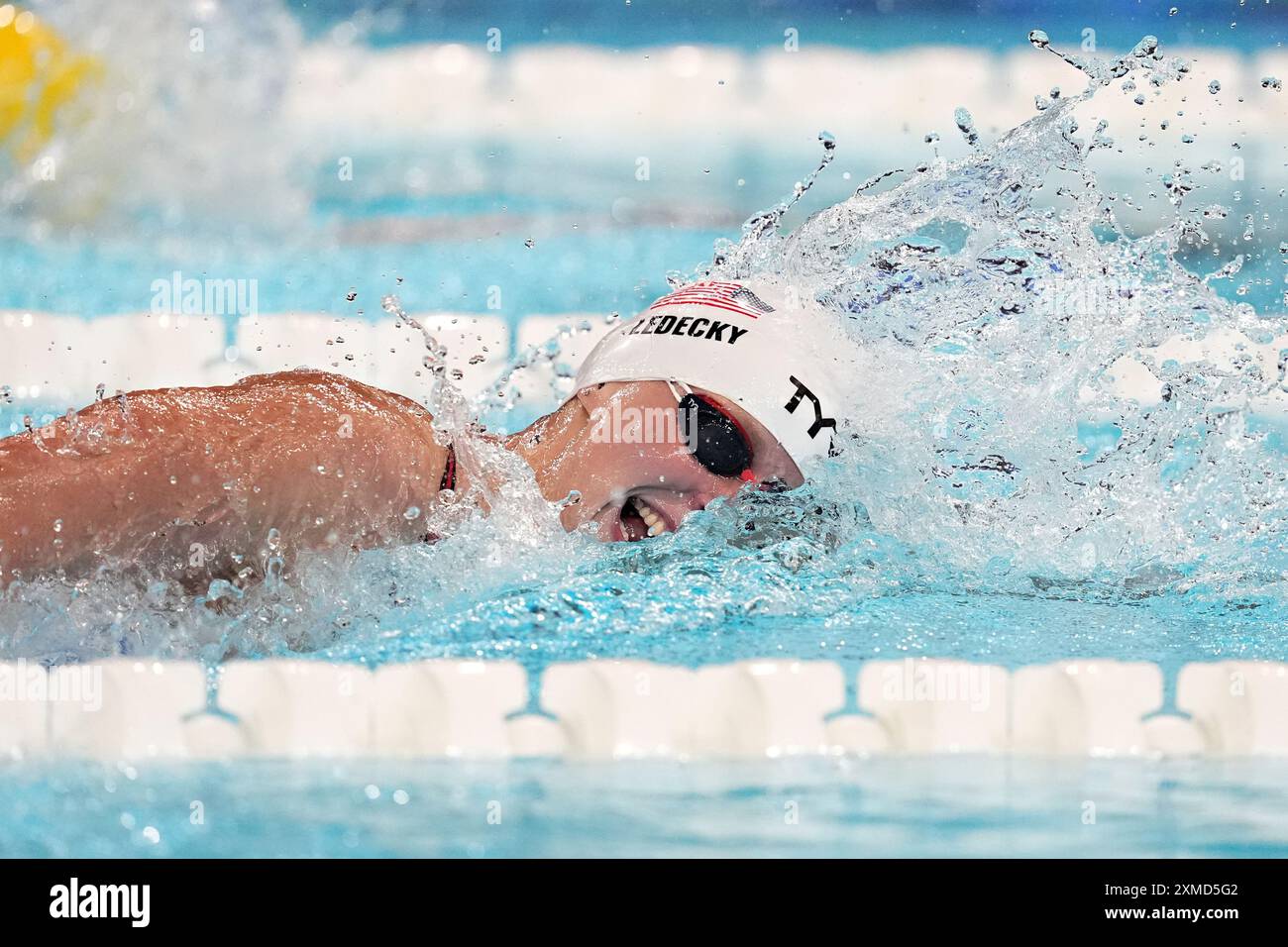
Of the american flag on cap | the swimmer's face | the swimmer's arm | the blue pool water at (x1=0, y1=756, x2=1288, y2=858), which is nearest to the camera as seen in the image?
the blue pool water at (x1=0, y1=756, x2=1288, y2=858)

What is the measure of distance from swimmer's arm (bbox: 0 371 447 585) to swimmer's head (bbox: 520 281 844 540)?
0.30m

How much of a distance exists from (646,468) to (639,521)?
122 mm

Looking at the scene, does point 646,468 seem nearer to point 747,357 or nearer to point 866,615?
point 747,357

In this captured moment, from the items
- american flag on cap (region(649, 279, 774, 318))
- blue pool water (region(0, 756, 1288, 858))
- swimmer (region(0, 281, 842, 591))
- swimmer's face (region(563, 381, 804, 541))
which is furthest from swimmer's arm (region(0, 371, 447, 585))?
american flag on cap (region(649, 279, 774, 318))

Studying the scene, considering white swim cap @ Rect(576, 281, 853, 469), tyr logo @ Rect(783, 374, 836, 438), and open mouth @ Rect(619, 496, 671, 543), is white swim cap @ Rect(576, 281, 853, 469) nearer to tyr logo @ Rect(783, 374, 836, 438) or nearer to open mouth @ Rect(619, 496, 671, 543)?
tyr logo @ Rect(783, 374, 836, 438)

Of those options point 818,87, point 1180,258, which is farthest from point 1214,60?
point 818,87

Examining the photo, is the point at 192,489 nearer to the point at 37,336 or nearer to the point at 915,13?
the point at 37,336

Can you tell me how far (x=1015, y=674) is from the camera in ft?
5.83

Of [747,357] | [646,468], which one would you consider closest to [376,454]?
[646,468]

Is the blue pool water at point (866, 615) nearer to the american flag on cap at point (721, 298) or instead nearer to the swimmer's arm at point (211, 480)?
the swimmer's arm at point (211, 480)

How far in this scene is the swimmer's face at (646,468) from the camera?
6.93 ft

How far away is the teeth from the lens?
216cm

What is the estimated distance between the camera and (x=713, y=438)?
2.16 m
